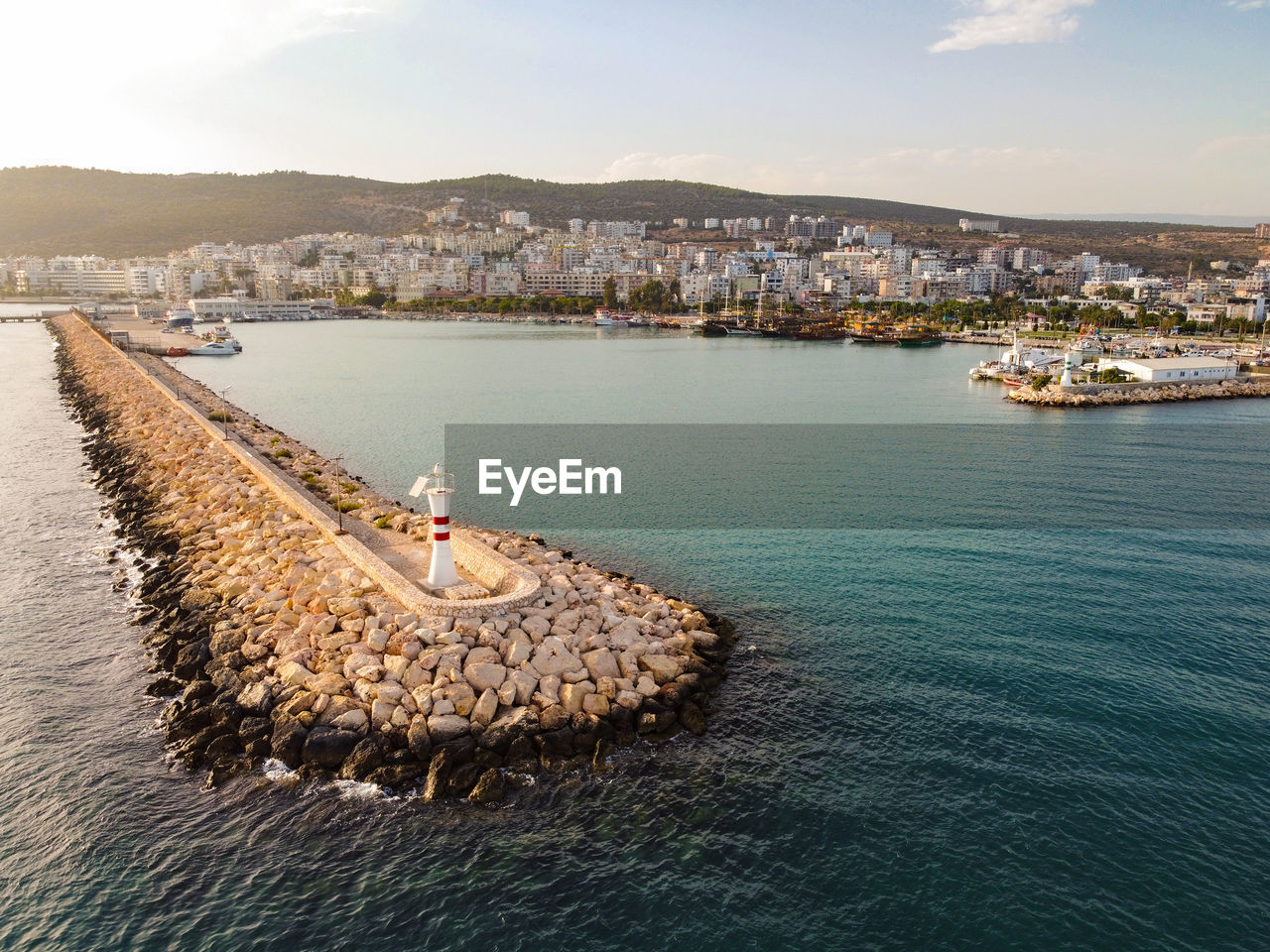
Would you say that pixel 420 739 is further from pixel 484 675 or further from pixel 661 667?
pixel 661 667

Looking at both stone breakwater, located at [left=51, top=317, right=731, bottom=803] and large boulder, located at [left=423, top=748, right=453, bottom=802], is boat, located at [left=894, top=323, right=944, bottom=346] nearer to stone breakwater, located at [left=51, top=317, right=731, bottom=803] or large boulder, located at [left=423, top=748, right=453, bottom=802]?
stone breakwater, located at [left=51, top=317, right=731, bottom=803]

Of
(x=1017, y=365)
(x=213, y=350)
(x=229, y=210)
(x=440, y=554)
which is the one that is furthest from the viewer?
(x=229, y=210)

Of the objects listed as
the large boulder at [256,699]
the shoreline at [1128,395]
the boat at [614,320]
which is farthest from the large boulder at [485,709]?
the boat at [614,320]

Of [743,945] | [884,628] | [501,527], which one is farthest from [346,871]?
[501,527]

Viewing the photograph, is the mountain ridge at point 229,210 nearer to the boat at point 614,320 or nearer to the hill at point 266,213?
the hill at point 266,213

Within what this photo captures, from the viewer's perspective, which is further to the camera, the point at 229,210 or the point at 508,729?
the point at 229,210

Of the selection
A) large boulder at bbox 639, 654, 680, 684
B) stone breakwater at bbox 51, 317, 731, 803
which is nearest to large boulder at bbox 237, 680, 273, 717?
stone breakwater at bbox 51, 317, 731, 803

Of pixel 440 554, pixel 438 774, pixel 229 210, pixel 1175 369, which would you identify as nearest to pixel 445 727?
pixel 438 774
